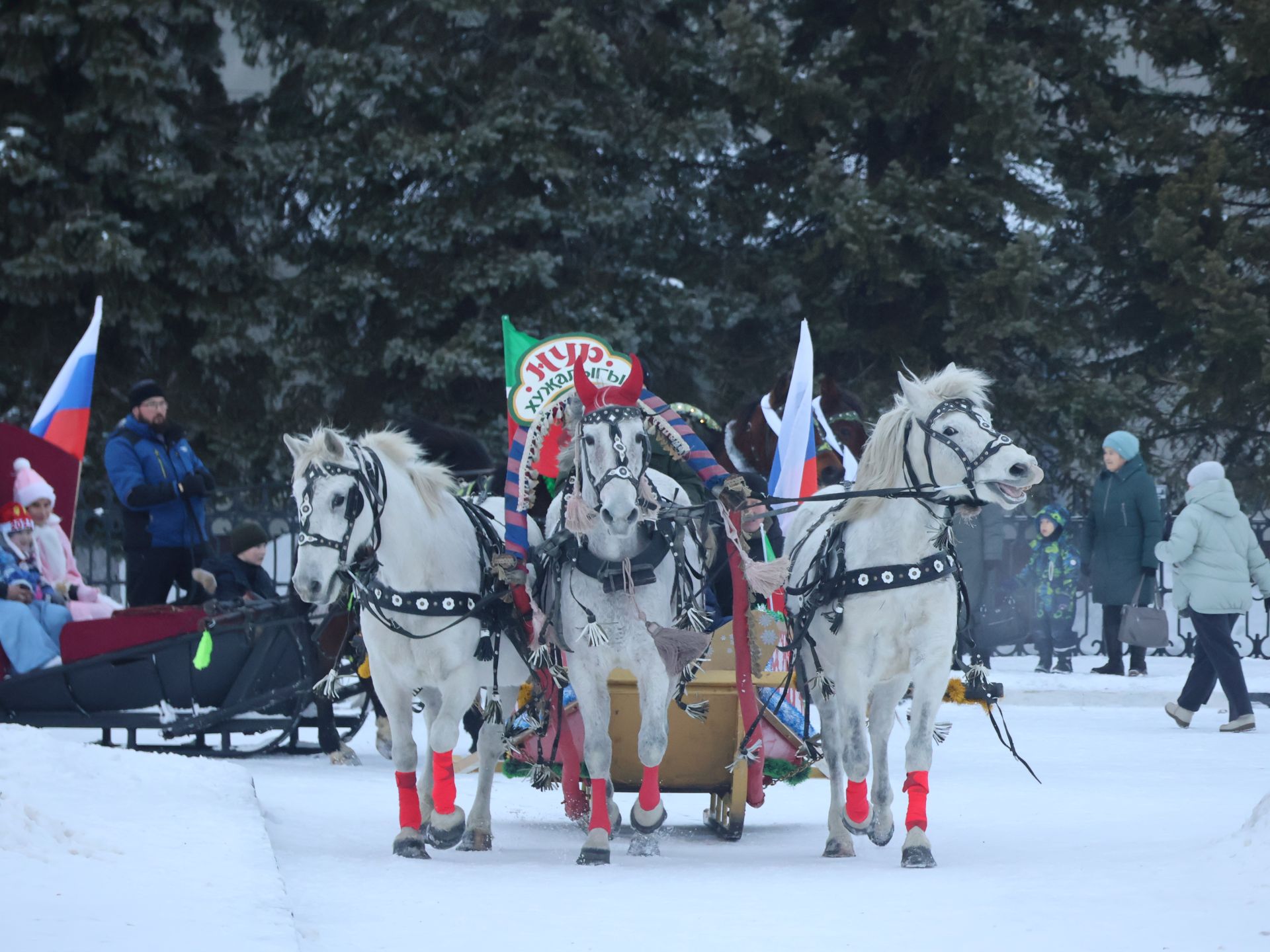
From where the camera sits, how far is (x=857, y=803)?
7.52m

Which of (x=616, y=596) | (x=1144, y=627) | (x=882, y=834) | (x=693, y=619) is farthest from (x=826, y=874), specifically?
(x=1144, y=627)

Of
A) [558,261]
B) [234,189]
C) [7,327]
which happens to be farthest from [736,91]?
[7,327]

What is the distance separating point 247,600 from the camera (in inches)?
444

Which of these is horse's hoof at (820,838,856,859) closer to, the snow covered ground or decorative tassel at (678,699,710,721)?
the snow covered ground

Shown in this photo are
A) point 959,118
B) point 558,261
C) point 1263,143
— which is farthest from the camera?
point 1263,143

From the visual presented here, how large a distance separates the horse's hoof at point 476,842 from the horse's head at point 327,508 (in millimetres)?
1464

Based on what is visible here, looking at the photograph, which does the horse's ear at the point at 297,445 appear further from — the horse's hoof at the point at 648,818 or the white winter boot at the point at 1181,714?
the white winter boot at the point at 1181,714

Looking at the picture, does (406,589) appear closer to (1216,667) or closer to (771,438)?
(771,438)

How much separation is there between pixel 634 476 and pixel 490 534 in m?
1.43

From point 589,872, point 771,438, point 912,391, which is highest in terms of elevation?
point 912,391

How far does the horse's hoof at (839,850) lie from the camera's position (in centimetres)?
764

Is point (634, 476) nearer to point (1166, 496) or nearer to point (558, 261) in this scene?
point (558, 261)

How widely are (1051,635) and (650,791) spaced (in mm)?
10958

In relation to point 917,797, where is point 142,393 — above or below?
above
